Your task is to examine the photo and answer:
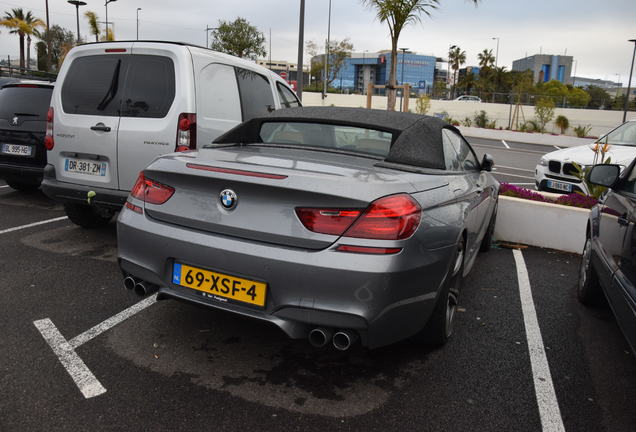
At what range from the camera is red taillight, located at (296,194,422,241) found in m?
2.56

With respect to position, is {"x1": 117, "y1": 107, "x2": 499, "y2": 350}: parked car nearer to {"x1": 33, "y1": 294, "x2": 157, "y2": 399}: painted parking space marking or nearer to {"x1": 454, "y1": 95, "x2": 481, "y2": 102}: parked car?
{"x1": 33, "y1": 294, "x2": 157, "y2": 399}: painted parking space marking

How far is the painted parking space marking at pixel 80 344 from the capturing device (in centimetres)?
279

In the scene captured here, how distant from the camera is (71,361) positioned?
119 inches

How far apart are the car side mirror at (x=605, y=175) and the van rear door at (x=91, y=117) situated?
13.2 feet

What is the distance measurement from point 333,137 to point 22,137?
509 cm

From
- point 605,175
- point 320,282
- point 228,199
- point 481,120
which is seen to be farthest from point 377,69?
point 320,282

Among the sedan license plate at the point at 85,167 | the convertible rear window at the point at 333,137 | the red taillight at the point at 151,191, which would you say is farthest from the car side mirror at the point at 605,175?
the sedan license plate at the point at 85,167

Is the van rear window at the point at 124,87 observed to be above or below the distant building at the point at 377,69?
below

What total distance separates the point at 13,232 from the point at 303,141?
3919mm

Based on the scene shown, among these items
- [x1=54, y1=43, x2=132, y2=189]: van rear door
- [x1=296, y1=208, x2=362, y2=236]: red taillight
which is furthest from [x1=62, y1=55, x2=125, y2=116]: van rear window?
[x1=296, y1=208, x2=362, y2=236]: red taillight

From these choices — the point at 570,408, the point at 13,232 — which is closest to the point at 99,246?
the point at 13,232

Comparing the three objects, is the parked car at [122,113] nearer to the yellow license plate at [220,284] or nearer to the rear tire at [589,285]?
the yellow license plate at [220,284]

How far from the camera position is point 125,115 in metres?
4.96

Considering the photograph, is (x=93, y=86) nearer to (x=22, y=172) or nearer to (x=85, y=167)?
(x=85, y=167)
